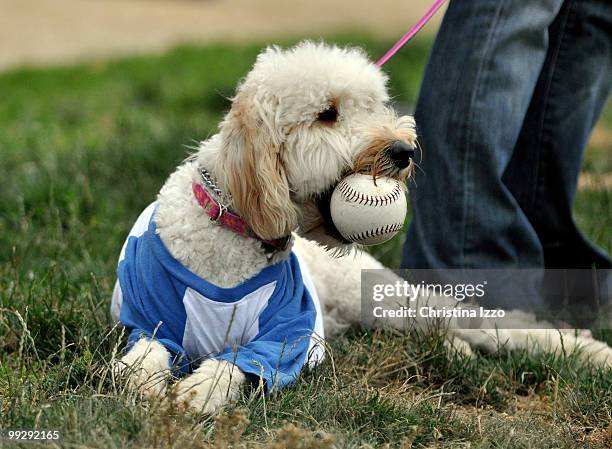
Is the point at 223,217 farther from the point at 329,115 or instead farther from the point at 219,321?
the point at 329,115

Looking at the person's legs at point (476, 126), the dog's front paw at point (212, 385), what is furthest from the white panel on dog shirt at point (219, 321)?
the person's legs at point (476, 126)

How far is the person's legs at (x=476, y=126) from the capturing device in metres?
3.79

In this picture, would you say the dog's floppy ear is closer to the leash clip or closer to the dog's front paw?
the leash clip

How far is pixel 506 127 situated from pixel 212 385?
1701 millimetres

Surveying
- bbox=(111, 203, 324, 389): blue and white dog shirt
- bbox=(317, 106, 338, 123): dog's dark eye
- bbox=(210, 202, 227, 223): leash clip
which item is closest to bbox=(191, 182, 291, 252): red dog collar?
bbox=(210, 202, 227, 223): leash clip

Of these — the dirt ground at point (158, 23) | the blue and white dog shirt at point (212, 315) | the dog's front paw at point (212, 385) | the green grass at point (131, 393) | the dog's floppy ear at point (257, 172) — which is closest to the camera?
the green grass at point (131, 393)

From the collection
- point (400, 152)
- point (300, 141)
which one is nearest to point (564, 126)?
point (400, 152)

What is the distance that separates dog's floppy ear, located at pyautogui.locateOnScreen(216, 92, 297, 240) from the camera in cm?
302

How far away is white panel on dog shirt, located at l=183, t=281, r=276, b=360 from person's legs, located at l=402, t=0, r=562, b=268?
1.04m

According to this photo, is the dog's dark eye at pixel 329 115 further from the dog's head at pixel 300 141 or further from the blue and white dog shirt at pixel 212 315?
the blue and white dog shirt at pixel 212 315

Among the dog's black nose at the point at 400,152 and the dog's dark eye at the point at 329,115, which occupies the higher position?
the dog's dark eye at the point at 329,115

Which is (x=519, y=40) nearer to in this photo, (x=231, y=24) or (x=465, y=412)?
(x=465, y=412)

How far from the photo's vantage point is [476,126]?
3.82 meters

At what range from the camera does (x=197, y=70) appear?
902 centimetres
